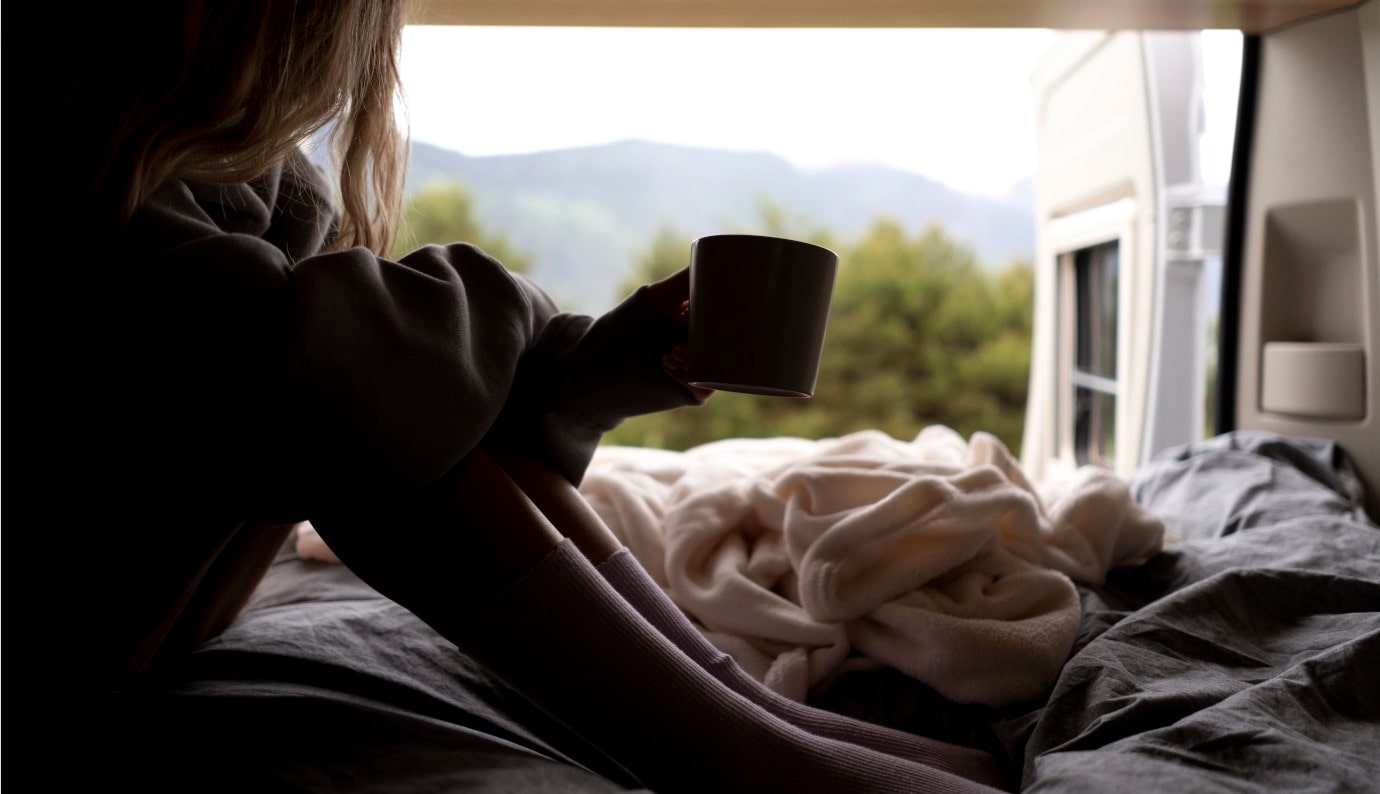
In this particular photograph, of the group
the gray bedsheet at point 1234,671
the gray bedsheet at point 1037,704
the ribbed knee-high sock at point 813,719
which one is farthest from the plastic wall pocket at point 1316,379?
the ribbed knee-high sock at point 813,719

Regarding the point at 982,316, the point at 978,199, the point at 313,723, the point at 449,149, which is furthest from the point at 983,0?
the point at 978,199

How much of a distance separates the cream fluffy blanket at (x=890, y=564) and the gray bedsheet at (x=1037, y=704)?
0.11 ft

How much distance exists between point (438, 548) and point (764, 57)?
5636 millimetres

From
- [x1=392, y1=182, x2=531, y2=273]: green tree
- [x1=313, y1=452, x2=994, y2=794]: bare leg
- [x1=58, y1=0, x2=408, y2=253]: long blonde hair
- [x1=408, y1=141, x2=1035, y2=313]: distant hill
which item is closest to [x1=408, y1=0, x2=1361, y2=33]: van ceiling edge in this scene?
[x1=58, y1=0, x2=408, y2=253]: long blonde hair

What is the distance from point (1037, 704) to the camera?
0.74m

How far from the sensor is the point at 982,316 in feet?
16.2

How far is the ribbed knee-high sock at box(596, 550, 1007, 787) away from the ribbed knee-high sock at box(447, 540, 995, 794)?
0.09 meters

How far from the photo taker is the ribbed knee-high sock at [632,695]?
576 millimetres

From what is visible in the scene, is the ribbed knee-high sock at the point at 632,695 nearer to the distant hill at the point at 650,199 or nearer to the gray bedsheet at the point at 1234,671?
the gray bedsheet at the point at 1234,671

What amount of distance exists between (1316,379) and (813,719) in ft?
3.76

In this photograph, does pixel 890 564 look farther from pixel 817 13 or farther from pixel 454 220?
pixel 454 220

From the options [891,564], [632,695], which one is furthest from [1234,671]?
[632,695]

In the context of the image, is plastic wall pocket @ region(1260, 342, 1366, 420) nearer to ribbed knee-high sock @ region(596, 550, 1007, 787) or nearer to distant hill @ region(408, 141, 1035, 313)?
ribbed knee-high sock @ region(596, 550, 1007, 787)

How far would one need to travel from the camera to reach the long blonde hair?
0.59 metres
